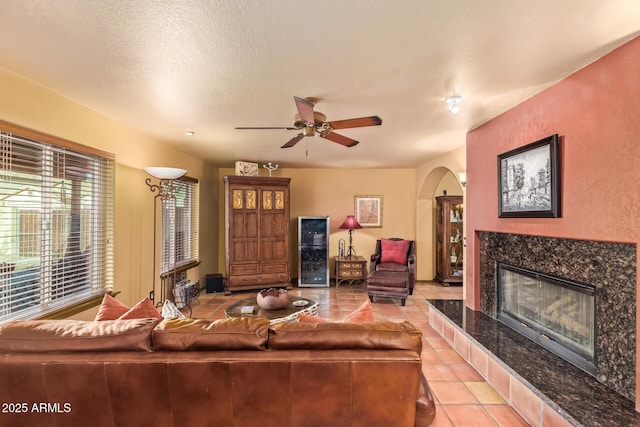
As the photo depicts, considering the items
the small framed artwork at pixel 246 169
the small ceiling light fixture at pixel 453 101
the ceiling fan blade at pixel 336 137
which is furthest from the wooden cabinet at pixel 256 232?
the small ceiling light fixture at pixel 453 101

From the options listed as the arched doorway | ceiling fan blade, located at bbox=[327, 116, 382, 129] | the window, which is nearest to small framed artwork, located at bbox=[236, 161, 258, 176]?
the window

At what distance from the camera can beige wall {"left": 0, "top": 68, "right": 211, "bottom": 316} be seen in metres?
2.11

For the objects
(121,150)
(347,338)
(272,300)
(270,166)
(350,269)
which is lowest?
(350,269)

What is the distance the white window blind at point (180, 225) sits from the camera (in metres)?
4.12

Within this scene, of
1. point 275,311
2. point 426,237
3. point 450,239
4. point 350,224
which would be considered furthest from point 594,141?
point 426,237

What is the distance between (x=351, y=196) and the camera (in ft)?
20.1

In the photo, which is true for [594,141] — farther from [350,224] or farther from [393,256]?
[350,224]

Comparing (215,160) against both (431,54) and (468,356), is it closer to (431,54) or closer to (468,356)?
(431,54)

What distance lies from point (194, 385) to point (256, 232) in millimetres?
3954

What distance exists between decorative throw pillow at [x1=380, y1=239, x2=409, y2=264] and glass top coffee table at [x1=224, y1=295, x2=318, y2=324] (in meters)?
2.40


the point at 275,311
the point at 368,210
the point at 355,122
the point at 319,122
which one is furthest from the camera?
the point at 368,210

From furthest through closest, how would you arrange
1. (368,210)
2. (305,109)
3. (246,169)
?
(368,210) < (246,169) < (305,109)

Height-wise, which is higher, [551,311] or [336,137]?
[336,137]

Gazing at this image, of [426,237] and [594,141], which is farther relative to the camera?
[426,237]
